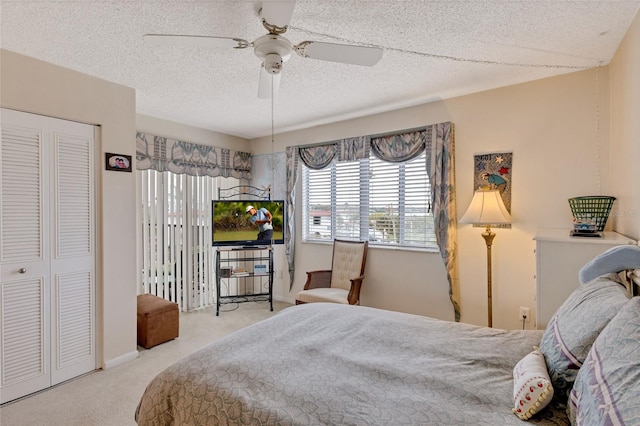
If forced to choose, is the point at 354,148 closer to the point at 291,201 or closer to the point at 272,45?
the point at 291,201

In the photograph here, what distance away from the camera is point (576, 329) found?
119 centimetres

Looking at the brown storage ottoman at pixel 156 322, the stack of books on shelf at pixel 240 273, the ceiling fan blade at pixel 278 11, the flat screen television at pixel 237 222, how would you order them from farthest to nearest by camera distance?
the stack of books on shelf at pixel 240 273, the flat screen television at pixel 237 222, the brown storage ottoman at pixel 156 322, the ceiling fan blade at pixel 278 11

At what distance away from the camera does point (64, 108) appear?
2570 millimetres

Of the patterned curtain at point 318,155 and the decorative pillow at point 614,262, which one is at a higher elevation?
the patterned curtain at point 318,155

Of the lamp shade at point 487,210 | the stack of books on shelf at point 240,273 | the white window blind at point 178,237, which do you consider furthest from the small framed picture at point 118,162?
the lamp shade at point 487,210

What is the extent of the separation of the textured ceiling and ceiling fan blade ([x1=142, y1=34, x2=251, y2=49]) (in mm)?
274

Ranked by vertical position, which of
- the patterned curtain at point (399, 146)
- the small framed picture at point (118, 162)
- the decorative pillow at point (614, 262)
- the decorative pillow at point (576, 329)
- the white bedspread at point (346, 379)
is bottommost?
the white bedspread at point (346, 379)

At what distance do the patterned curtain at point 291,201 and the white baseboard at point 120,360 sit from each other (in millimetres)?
2207

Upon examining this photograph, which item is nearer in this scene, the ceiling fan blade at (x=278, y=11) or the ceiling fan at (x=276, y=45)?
the ceiling fan blade at (x=278, y=11)

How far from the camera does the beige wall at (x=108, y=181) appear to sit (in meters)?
2.47

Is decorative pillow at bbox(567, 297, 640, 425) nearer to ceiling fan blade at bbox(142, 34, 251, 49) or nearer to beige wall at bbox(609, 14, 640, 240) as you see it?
beige wall at bbox(609, 14, 640, 240)

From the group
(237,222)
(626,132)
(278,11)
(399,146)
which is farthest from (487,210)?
(237,222)

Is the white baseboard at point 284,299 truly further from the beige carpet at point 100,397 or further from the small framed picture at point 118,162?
the small framed picture at point 118,162

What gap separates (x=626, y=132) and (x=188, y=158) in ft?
14.7
